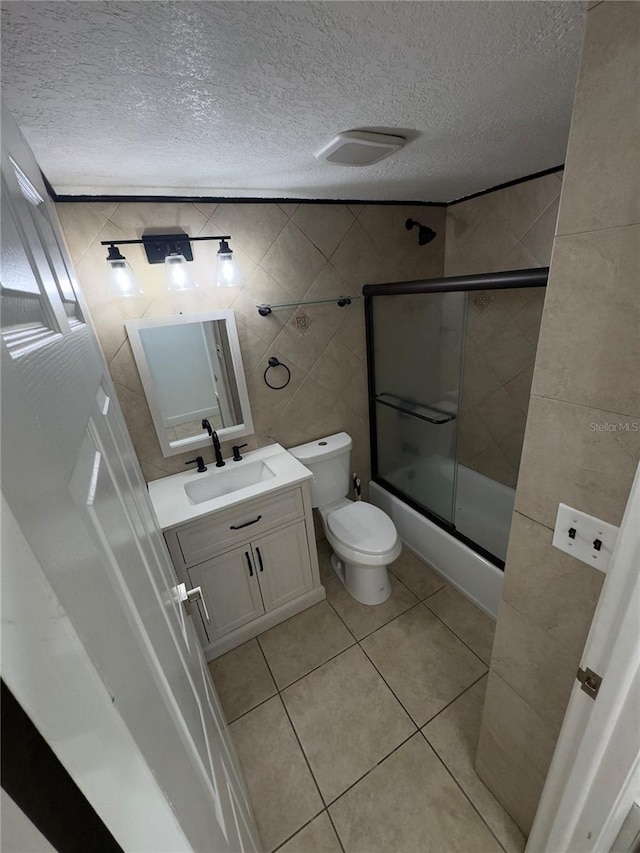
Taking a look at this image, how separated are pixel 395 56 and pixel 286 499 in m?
1.56

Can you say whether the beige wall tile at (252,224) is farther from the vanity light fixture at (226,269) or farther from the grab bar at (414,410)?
the grab bar at (414,410)

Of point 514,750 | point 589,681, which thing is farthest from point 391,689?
point 589,681

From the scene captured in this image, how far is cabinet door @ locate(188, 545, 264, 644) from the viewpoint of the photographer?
1603 mm

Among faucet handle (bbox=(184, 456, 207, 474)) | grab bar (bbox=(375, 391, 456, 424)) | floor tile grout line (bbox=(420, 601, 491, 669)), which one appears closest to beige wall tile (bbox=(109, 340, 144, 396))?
faucet handle (bbox=(184, 456, 207, 474))

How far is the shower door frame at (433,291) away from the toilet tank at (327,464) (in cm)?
38

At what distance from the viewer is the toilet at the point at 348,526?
1.81 meters

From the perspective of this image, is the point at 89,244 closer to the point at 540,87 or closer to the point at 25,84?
the point at 25,84

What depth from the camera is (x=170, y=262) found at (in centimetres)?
150

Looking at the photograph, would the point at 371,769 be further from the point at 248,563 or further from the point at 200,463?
the point at 200,463

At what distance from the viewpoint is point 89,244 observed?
1.41 meters

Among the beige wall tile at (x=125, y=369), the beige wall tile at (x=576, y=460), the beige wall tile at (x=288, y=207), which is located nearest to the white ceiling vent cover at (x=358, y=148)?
the beige wall tile at (x=288, y=207)

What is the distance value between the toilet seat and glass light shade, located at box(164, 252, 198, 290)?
1460mm

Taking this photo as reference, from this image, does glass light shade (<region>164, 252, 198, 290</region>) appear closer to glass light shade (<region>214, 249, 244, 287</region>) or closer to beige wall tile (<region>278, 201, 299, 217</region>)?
glass light shade (<region>214, 249, 244, 287</region>)
